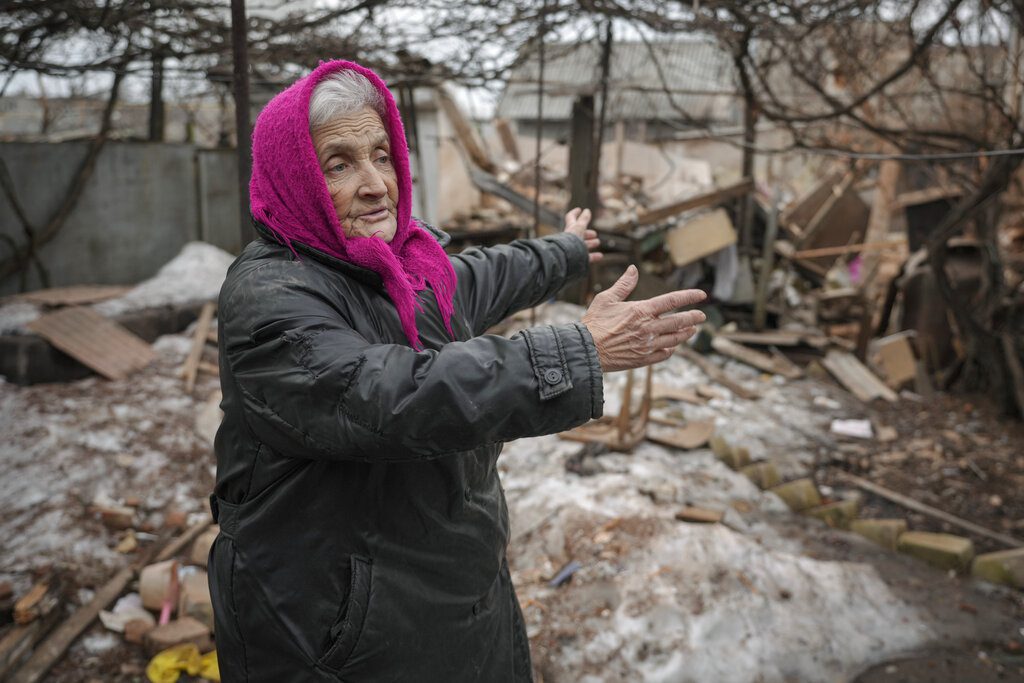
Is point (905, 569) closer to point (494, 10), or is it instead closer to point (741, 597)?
point (741, 597)

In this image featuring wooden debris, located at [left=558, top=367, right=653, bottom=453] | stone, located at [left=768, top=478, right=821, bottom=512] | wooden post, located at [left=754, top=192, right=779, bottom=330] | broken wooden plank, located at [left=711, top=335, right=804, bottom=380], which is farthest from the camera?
wooden post, located at [left=754, top=192, right=779, bottom=330]

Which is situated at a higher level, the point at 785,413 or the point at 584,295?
the point at 584,295

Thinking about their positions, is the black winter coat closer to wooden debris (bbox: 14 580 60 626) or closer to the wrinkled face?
the wrinkled face

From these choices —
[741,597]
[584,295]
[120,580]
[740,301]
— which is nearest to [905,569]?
[741,597]

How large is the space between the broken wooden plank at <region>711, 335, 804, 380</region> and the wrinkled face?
7.73m

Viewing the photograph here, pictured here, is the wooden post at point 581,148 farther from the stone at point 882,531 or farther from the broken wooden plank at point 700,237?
the stone at point 882,531

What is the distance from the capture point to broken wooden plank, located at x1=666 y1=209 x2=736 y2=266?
9.04 metres

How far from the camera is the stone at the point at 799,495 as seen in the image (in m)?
5.21

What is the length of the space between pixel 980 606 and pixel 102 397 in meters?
6.46

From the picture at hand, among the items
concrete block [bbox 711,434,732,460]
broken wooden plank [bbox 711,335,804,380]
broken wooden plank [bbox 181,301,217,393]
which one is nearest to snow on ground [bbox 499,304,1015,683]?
concrete block [bbox 711,434,732,460]

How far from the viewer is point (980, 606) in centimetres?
413

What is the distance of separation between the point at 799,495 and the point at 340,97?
15.3ft

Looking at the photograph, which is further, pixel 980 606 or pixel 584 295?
pixel 584 295

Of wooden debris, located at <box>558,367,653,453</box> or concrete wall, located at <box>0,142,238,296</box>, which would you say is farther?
concrete wall, located at <box>0,142,238,296</box>
